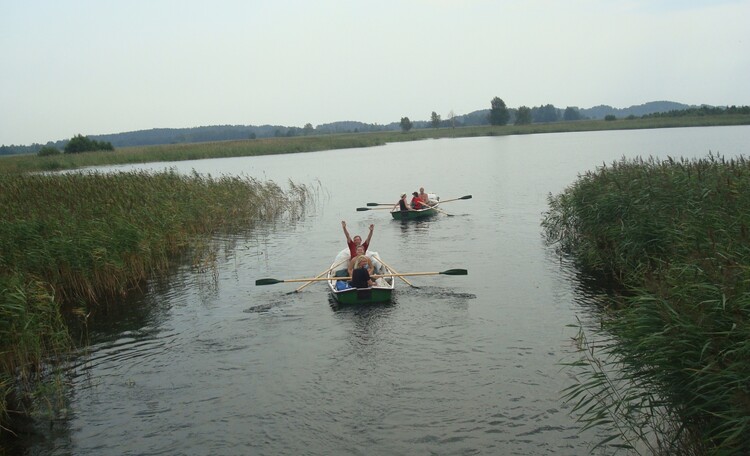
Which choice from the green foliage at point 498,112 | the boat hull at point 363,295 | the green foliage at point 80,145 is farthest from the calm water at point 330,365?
the green foliage at point 498,112

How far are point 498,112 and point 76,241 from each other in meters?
140

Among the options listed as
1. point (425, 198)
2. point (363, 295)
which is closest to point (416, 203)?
point (425, 198)

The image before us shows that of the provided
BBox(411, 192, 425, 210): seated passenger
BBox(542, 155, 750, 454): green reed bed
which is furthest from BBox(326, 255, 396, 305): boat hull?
BBox(411, 192, 425, 210): seated passenger

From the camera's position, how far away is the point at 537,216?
27.3 metres

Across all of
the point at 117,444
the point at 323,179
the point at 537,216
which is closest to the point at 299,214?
the point at 537,216

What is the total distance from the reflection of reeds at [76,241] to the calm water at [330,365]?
928mm

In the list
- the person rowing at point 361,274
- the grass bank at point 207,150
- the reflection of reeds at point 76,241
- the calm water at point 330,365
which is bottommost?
the calm water at point 330,365

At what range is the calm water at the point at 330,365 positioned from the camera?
8.78m

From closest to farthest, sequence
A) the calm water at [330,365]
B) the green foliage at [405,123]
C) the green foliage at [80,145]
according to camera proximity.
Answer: the calm water at [330,365]
the green foliage at [80,145]
the green foliage at [405,123]

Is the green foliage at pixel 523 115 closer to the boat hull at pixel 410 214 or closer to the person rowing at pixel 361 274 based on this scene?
A: the boat hull at pixel 410 214

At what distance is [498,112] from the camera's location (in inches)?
5797

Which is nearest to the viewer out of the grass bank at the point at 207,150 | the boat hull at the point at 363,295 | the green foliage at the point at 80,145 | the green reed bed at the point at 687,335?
the green reed bed at the point at 687,335

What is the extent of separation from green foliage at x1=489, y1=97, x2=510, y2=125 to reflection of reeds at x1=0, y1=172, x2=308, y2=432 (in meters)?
127

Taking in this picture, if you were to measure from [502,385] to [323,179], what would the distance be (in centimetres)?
4036
